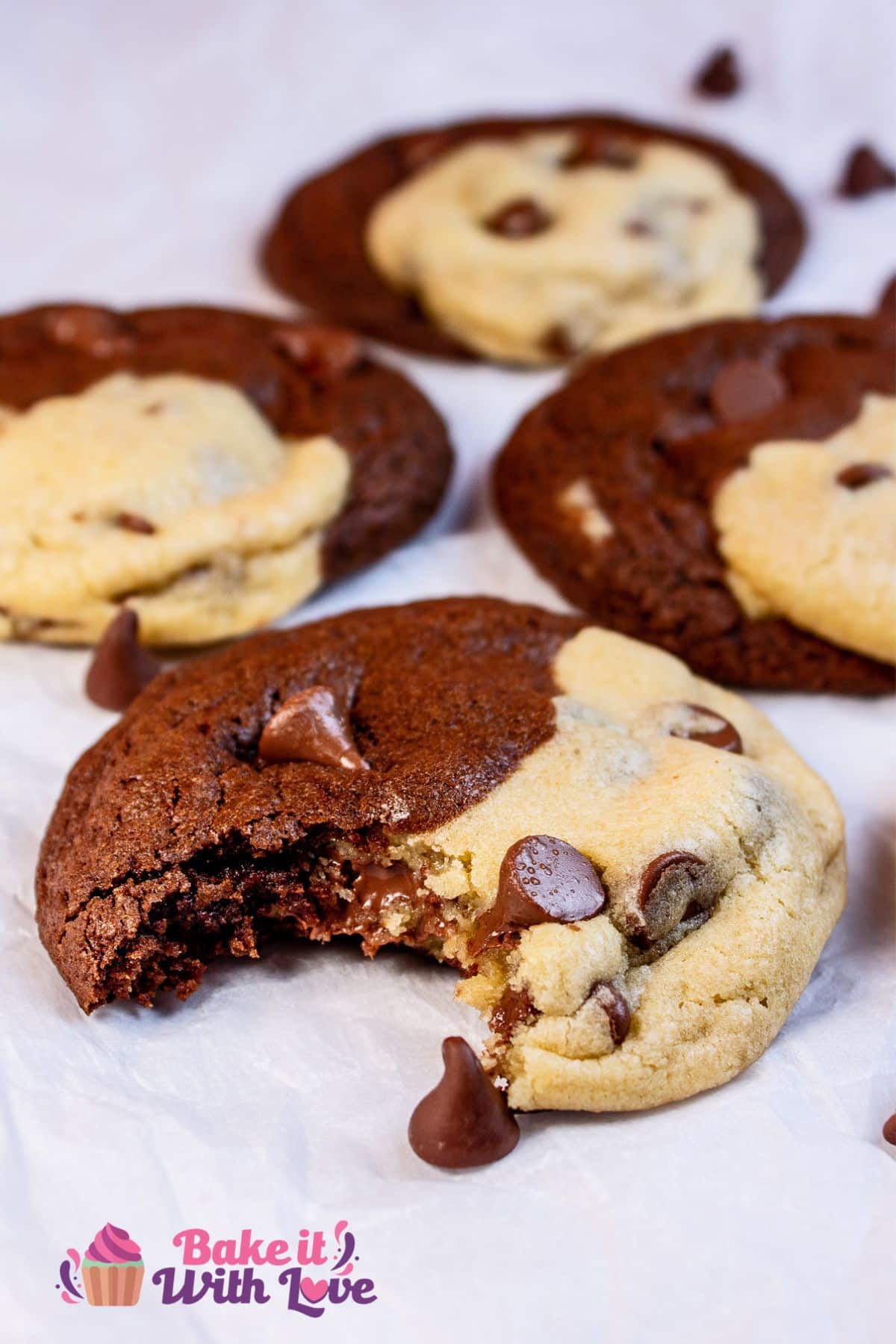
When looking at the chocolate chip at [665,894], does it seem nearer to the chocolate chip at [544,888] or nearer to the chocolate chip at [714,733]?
the chocolate chip at [544,888]

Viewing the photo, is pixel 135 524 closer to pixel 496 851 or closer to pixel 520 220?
pixel 496 851

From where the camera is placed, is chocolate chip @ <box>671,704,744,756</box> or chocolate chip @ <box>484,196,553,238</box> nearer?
chocolate chip @ <box>671,704,744,756</box>

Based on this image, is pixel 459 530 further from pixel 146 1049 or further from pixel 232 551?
pixel 146 1049

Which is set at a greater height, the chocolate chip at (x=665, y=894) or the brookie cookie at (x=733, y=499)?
the brookie cookie at (x=733, y=499)

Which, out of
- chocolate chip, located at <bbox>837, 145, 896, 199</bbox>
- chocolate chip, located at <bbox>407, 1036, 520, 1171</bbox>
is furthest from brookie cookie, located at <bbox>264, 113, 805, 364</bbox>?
chocolate chip, located at <bbox>407, 1036, 520, 1171</bbox>

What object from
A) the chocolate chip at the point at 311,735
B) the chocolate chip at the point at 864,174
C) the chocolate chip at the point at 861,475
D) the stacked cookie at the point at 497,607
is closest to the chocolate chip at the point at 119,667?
the stacked cookie at the point at 497,607

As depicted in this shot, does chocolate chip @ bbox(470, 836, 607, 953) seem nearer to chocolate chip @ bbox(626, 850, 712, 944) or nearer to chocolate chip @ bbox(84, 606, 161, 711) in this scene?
chocolate chip @ bbox(626, 850, 712, 944)
